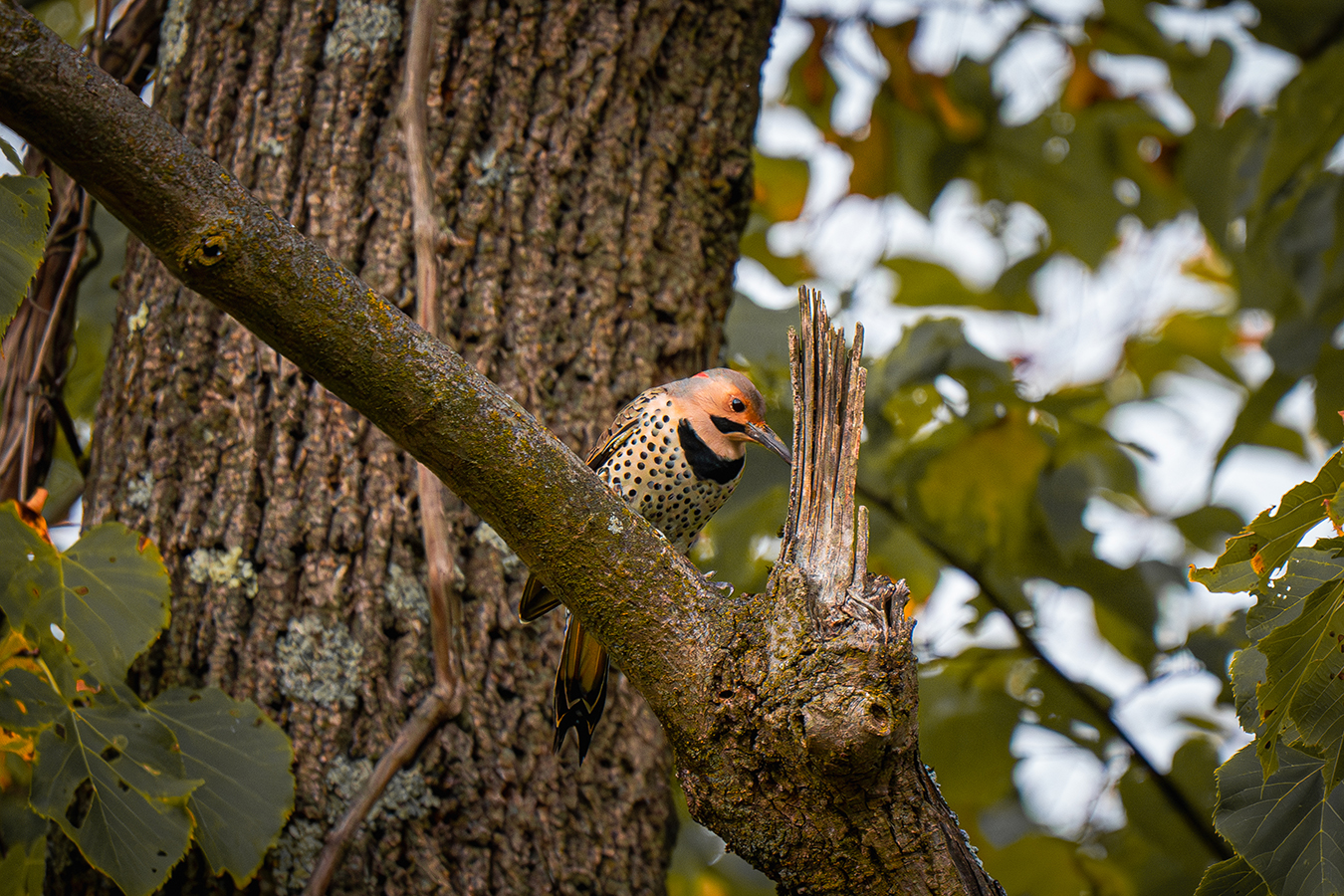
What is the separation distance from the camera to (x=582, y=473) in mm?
1339

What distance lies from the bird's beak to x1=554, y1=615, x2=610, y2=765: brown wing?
584mm

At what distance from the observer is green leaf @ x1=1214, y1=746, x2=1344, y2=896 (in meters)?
1.25

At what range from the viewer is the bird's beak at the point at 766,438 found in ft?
7.23

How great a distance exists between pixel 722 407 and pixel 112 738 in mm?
1256

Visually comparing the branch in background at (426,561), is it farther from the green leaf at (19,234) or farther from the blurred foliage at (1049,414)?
the blurred foliage at (1049,414)

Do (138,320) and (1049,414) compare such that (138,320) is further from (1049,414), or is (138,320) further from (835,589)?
(1049,414)

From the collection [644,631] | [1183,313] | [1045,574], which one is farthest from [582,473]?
[1183,313]

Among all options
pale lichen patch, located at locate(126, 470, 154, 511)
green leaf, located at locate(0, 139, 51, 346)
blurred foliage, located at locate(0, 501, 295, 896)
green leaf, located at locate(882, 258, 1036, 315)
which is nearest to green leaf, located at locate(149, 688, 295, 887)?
blurred foliage, located at locate(0, 501, 295, 896)

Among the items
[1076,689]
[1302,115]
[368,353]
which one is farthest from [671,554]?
[1302,115]

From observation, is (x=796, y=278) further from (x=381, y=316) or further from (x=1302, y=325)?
(x=381, y=316)

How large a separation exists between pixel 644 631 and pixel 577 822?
2.49 ft

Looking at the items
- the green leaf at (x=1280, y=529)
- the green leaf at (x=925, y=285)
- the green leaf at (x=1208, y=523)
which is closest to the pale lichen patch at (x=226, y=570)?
the green leaf at (x=1280, y=529)

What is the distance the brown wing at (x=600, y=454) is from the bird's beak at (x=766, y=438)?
255 mm

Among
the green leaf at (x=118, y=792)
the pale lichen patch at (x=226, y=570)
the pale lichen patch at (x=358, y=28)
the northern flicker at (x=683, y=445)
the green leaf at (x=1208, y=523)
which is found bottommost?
the green leaf at (x=118, y=792)
